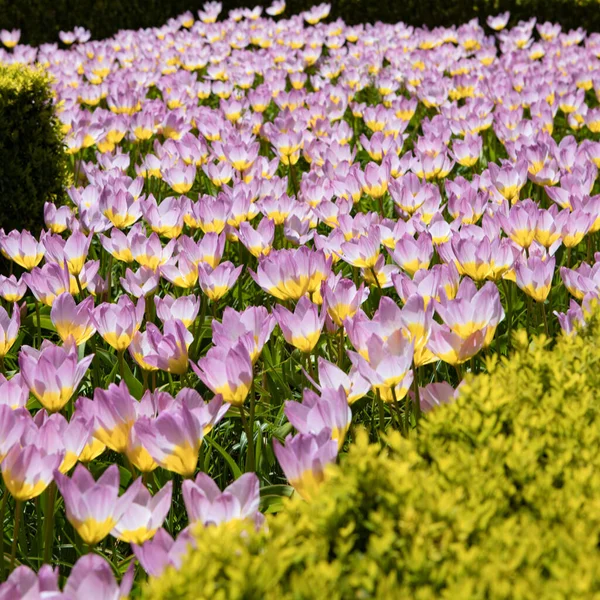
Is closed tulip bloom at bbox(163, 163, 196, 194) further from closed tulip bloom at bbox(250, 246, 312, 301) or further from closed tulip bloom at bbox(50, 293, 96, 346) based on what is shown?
closed tulip bloom at bbox(50, 293, 96, 346)

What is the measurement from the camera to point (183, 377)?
102 inches

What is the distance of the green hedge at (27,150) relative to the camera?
4.60 metres

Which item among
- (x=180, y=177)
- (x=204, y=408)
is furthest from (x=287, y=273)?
(x=180, y=177)

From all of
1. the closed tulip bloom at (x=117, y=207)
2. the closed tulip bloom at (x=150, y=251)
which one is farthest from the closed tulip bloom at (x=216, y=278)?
the closed tulip bloom at (x=117, y=207)

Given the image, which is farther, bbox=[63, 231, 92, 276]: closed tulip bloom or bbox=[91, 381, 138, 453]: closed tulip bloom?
bbox=[63, 231, 92, 276]: closed tulip bloom

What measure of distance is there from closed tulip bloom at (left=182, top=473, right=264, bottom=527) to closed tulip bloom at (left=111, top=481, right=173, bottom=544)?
0.10m

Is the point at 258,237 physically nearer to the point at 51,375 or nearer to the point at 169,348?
the point at 169,348

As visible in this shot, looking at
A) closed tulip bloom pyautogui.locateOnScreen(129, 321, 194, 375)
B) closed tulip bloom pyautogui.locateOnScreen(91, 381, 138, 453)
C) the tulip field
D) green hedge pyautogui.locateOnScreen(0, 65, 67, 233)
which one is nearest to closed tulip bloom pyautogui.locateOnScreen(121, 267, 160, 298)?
the tulip field

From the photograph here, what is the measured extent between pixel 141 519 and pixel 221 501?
0.21 m

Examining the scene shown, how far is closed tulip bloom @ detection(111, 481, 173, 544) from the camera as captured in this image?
173 centimetres

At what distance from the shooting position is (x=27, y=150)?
185 inches

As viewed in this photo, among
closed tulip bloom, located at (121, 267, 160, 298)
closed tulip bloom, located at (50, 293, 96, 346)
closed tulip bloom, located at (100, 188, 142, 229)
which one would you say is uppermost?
closed tulip bloom, located at (100, 188, 142, 229)

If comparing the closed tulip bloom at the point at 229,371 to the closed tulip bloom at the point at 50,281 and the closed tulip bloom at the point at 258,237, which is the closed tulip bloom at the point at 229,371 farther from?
the closed tulip bloom at the point at 258,237

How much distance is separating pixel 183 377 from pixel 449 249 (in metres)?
0.98
